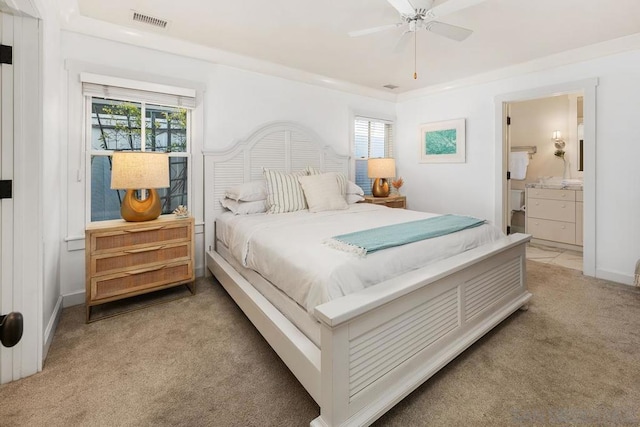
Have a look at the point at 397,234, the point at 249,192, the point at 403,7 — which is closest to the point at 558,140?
the point at 403,7

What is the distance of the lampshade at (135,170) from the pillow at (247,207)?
0.75 meters

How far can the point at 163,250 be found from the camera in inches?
104

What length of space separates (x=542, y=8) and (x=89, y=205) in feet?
13.5

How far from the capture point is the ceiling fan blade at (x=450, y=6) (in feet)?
6.83

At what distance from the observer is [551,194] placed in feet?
14.7

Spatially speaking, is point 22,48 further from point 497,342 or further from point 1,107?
point 497,342

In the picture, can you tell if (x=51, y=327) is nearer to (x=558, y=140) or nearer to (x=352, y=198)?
(x=352, y=198)

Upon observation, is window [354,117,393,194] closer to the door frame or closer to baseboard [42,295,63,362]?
the door frame

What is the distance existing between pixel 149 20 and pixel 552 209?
5.41 metres

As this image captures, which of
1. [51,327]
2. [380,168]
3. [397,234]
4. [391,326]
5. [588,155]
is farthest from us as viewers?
[380,168]

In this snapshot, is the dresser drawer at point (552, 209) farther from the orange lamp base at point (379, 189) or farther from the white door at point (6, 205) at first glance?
the white door at point (6, 205)

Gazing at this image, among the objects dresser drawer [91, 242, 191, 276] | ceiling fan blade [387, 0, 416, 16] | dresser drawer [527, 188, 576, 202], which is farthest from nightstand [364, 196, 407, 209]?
dresser drawer [91, 242, 191, 276]

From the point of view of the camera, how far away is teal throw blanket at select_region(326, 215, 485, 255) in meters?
1.72

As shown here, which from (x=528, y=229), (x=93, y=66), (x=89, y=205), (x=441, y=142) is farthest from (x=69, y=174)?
(x=528, y=229)
